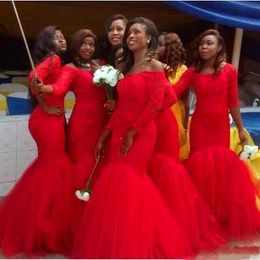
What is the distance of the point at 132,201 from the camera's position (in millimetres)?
2807

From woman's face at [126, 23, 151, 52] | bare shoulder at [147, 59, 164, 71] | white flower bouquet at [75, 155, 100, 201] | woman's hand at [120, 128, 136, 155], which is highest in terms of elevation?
woman's face at [126, 23, 151, 52]

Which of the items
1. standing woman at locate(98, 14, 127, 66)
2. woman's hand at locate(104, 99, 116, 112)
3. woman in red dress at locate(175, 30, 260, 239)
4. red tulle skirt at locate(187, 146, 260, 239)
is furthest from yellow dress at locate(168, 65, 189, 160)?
woman's hand at locate(104, 99, 116, 112)

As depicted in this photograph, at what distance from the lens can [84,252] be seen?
2.81 metres

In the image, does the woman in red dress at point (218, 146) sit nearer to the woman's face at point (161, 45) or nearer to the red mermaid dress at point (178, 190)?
the red mermaid dress at point (178, 190)

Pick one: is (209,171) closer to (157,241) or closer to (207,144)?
(207,144)

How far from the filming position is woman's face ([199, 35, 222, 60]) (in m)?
3.43

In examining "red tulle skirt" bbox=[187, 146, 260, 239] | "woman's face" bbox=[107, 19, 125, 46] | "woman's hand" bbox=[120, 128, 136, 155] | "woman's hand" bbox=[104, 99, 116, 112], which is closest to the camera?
"woman's hand" bbox=[120, 128, 136, 155]

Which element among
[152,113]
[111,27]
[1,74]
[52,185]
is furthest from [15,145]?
[1,74]

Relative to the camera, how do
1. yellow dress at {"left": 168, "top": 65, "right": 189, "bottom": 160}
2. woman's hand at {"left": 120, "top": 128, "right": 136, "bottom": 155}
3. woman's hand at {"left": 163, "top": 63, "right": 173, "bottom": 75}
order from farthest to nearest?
yellow dress at {"left": 168, "top": 65, "right": 189, "bottom": 160}, woman's hand at {"left": 163, "top": 63, "right": 173, "bottom": 75}, woman's hand at {"left": 120, "top": 128, "right": 136, "bottom": 155}

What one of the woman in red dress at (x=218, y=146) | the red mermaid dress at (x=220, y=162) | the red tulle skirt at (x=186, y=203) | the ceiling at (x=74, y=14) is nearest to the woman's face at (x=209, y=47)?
the woman in red dress at (x=218, y=146)

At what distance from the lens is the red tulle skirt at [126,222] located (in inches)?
107

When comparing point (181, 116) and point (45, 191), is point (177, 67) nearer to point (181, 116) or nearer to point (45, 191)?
point (181, 116)

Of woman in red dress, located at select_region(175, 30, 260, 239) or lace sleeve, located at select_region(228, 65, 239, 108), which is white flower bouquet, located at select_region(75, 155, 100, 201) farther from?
lace sleeve, located at select_region(228, 65, 239, 108)

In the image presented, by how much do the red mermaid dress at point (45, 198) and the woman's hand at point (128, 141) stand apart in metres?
0.52
